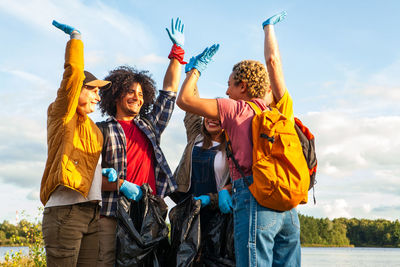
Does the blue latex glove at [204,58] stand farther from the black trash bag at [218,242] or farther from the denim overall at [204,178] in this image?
the black trash bag at [218,242]

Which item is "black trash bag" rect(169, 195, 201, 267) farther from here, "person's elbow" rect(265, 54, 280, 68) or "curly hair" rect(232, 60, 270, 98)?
"person's elbow" rect(265, 54, 280, 68)

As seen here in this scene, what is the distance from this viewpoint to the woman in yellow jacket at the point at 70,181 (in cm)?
289

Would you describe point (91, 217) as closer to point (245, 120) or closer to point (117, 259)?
point (117, 259)

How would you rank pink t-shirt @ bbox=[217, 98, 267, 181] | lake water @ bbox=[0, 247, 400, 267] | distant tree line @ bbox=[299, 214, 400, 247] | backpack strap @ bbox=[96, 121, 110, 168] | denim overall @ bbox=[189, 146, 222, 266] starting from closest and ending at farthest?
pink t-shirt @ bbox=[217, 98, 267, 181]
backpack strap @ bbox=[96, 121, 110, 168]
denim overall @ bbox=[189, 146, 222, 266]
lake water @ bbox=[0, 247, 400, 267]
distant tree line @ bbox=[299, 214, 400, 247]

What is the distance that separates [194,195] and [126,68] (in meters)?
1.46

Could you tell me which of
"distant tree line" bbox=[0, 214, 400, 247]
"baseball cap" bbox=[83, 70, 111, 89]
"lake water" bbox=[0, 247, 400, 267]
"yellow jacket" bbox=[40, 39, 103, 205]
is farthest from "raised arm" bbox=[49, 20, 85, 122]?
"distant tree line" bbox=[0, 214, 400, 247]

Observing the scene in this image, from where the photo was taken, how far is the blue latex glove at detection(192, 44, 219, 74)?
300 centimetres

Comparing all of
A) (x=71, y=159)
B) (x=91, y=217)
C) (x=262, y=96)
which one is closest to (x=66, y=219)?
(x=91, y=217)

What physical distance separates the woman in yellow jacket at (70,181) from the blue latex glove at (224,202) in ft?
3.25

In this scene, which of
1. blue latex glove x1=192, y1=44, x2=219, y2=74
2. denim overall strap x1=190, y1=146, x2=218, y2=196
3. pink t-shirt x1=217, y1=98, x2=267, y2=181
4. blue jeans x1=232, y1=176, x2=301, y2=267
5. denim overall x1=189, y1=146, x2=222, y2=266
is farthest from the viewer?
denim overall strap x1=190, y1=146, x2=218, y2=196

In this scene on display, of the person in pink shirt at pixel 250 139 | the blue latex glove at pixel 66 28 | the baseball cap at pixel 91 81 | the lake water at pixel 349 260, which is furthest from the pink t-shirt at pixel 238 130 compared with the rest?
the lake water at pixel 349 260

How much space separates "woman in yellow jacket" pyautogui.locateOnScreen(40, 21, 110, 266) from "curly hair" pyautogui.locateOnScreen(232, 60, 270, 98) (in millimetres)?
1125

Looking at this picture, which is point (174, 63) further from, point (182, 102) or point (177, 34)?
point (182, 102)

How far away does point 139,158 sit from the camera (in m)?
3.55
